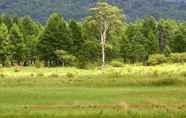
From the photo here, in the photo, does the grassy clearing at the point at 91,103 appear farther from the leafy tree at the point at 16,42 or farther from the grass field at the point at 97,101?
the leafy tree at the point at 16,42

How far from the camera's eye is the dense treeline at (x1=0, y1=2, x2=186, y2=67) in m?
91.2

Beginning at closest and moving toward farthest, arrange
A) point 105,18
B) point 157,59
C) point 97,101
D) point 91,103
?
point 91,103 < point 97,101 < point 105,18 < point 157,59

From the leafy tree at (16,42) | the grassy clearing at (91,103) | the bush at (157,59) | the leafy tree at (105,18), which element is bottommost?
the bush at (157,59)

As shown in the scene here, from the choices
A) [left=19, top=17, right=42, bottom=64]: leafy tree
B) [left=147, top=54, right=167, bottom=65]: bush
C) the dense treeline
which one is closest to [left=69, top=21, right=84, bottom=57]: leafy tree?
the dense treeline

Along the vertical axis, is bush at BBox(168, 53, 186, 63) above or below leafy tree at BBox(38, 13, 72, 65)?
below

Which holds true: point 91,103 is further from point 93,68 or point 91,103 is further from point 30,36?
point 30,36

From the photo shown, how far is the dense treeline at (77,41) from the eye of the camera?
299ft

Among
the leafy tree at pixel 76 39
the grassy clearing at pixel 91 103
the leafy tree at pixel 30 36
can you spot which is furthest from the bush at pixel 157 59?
the grassy clearing at pixel 91 103

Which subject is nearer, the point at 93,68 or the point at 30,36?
the point at 93,68

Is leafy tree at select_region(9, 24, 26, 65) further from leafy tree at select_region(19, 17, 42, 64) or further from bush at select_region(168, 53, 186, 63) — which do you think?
bush at select_region(168, 53, 186, 63)

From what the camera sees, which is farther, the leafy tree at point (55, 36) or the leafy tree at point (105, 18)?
the leafy tree at point (55, 36)

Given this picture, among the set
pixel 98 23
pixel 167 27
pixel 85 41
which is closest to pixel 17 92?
pixel 98 23

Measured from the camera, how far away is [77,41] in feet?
308

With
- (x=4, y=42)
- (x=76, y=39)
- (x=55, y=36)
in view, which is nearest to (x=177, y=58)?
(x=76, y=39)
